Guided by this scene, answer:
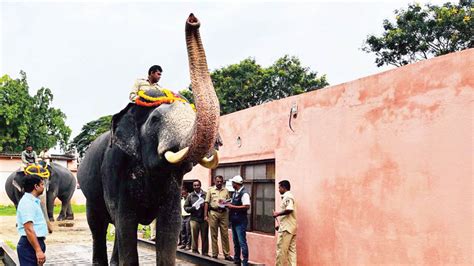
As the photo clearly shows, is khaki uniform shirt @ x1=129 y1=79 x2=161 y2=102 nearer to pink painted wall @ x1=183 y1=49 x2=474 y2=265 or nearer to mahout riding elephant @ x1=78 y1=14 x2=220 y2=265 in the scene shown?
mahout riding elephant @ x1=78 y1=14 x2=220 y2=265

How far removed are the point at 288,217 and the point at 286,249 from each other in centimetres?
49

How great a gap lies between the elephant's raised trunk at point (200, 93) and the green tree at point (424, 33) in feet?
69.3

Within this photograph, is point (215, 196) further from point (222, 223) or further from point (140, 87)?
point (140, 87)

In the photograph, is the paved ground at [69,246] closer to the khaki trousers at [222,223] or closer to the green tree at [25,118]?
the khaki trousers at [222,223]

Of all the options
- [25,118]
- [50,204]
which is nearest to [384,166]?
[50,204]

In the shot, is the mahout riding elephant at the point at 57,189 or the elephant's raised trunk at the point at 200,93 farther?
the mahout riding elephant at the point at 57,189

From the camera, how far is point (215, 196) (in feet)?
31.4

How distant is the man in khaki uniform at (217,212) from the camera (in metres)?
9.52

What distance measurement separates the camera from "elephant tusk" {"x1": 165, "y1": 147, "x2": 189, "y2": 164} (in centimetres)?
335

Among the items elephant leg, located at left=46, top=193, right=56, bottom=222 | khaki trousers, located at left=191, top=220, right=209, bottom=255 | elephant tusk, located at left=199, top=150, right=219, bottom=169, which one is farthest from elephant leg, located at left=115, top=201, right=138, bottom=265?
elephant leg, located at left=46, top=193, right=56, bottom=222

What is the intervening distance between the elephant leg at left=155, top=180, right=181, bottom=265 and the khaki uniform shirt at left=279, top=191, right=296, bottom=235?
3.43 metres

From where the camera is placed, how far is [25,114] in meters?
37.7

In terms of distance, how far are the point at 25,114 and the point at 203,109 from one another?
124 ft

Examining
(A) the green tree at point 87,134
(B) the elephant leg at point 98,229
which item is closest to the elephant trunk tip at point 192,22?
(B) the elephant leg at point 98,229
